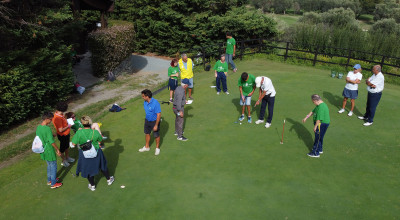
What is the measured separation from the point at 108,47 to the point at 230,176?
1184cm

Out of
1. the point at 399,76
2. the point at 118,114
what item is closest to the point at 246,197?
the point at 118,114

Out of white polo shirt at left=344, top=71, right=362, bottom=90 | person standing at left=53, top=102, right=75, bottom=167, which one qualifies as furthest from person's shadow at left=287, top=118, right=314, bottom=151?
person standing at left=53, top=102, right=75, bottom=167

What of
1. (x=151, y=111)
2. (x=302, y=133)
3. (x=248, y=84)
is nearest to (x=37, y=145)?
(x=151, y=111)

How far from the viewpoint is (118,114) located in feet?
34.6

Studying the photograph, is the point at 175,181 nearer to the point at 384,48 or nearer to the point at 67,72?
the point at 67,72

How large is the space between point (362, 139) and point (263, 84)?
10.5ft

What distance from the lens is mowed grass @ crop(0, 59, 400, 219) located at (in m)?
5.56

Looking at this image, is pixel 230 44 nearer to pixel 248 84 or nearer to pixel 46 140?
pixel 248 84

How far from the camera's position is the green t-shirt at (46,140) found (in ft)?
19.6

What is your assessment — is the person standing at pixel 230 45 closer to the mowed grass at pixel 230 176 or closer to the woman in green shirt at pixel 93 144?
the mowed grass at pixel 230 176

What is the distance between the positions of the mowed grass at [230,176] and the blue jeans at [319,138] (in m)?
0.25

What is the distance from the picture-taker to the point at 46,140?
604 centimetres

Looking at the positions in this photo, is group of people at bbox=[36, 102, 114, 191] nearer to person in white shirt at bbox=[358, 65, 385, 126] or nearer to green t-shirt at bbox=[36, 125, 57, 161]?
green t-shirt at bbox=[36, 125, 57, 161]

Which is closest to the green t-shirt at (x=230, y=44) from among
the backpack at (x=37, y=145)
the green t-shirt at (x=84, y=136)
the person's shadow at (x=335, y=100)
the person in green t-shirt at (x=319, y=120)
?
the person's shadow at (x=335, y=100)
